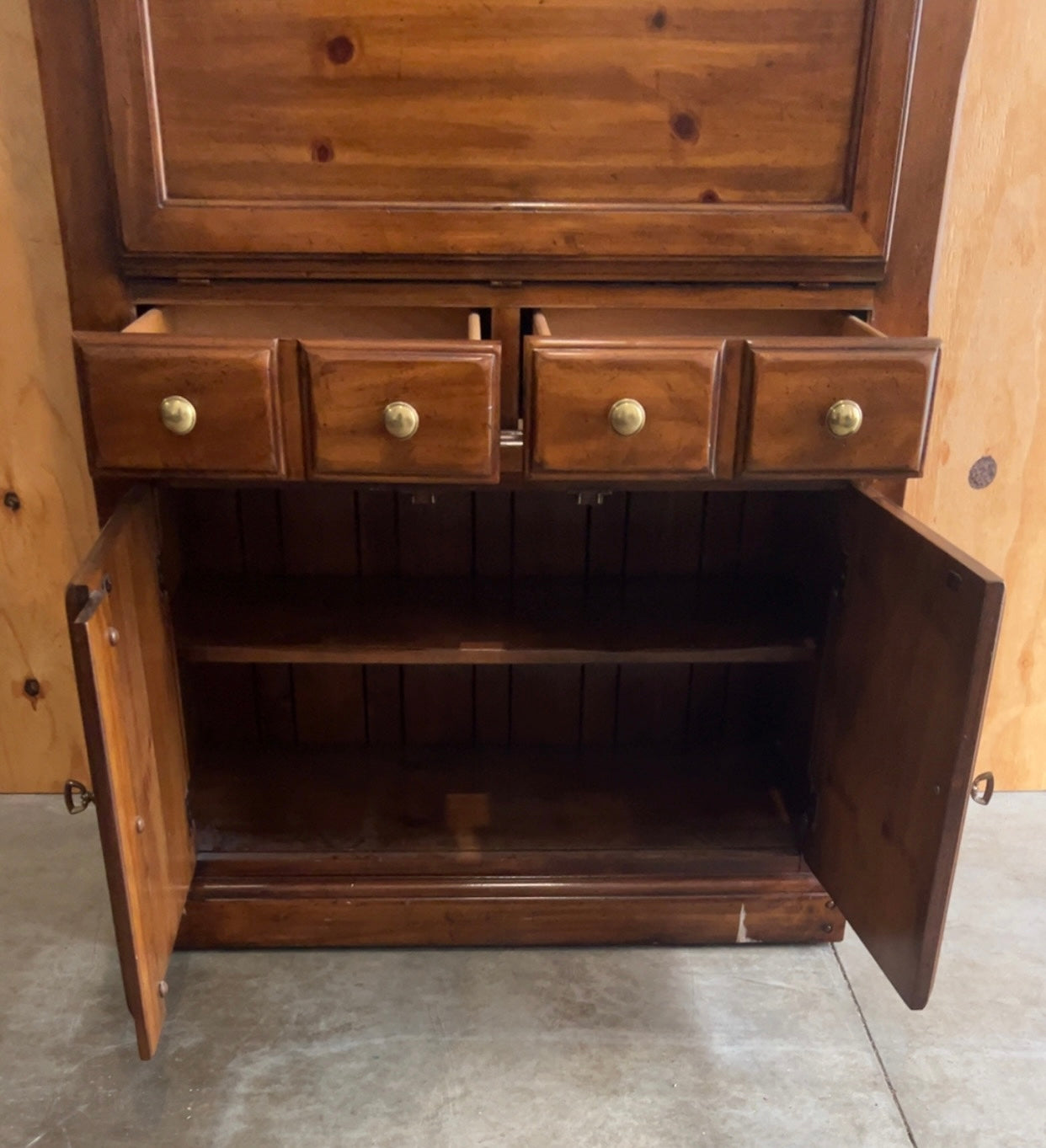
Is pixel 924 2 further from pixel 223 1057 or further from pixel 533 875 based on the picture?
pixel 223 1057

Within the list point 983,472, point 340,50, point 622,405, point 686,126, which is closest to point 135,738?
point 622,405

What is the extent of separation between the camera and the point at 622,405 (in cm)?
98

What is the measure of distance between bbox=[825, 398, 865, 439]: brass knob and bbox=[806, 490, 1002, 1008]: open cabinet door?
115 mm

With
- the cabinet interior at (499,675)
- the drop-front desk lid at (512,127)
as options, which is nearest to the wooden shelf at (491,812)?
the cabinet interior at (499,675)

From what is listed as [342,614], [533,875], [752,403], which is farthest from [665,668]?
[752,403]

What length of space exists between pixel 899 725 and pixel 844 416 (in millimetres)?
317

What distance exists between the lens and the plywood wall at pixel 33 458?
1284 mm

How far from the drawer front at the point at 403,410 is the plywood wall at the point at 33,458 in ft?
1.93

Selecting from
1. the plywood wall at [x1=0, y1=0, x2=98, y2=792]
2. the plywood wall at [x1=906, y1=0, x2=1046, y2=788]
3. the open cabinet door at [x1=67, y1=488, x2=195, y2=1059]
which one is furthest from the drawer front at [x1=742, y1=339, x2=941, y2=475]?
the plywood wall at [x1=0, y1=0, x2=98, y2=792]

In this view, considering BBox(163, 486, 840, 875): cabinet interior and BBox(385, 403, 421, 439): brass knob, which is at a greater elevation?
BBox(385, 403, 421, 439): brass knob

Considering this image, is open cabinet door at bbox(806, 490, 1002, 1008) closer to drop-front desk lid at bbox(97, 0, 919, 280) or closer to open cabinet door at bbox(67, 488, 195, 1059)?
drop-front desk lid at bbox(97, 0, 919, 280)

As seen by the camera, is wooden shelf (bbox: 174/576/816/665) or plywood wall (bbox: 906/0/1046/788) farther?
plywood wall (bbox: 906/0/1046/788)

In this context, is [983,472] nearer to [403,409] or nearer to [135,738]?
[403,409]

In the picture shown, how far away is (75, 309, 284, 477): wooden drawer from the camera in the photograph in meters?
0.97
